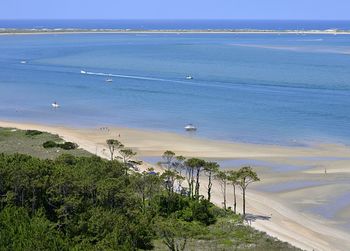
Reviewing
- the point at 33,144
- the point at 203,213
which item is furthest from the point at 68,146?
the point at 203,213

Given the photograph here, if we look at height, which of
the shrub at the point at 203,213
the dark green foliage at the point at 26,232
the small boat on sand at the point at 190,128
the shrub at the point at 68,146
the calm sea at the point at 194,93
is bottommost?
the dark green foliage at the point at 26,232

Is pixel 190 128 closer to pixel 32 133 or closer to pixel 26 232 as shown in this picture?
pixel 32 133

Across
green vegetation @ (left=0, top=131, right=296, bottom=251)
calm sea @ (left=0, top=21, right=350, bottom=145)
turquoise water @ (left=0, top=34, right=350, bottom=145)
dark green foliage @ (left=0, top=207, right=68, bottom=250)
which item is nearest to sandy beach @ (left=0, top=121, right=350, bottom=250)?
green vegetation @ (left=0, top=131, right=296, bottom=251)

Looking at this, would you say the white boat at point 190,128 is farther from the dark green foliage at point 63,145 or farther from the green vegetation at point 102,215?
the green vegetation at point 102,215

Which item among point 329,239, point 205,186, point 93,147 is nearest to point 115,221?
point 329,239

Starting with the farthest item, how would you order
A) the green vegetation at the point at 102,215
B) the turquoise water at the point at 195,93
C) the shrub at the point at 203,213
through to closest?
the turquoise water at the point at 195,93 → the shrub at the point at 203,213 → the green vegetation at the point at 102,215

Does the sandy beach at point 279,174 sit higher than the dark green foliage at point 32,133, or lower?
lower

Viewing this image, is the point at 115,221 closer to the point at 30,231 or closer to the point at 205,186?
the point at 30,231

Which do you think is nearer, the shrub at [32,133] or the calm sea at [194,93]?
the shrub at [32,133]

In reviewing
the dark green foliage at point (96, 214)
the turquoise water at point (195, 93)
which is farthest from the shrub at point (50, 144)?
the dark green foliage at point (96, 214)
